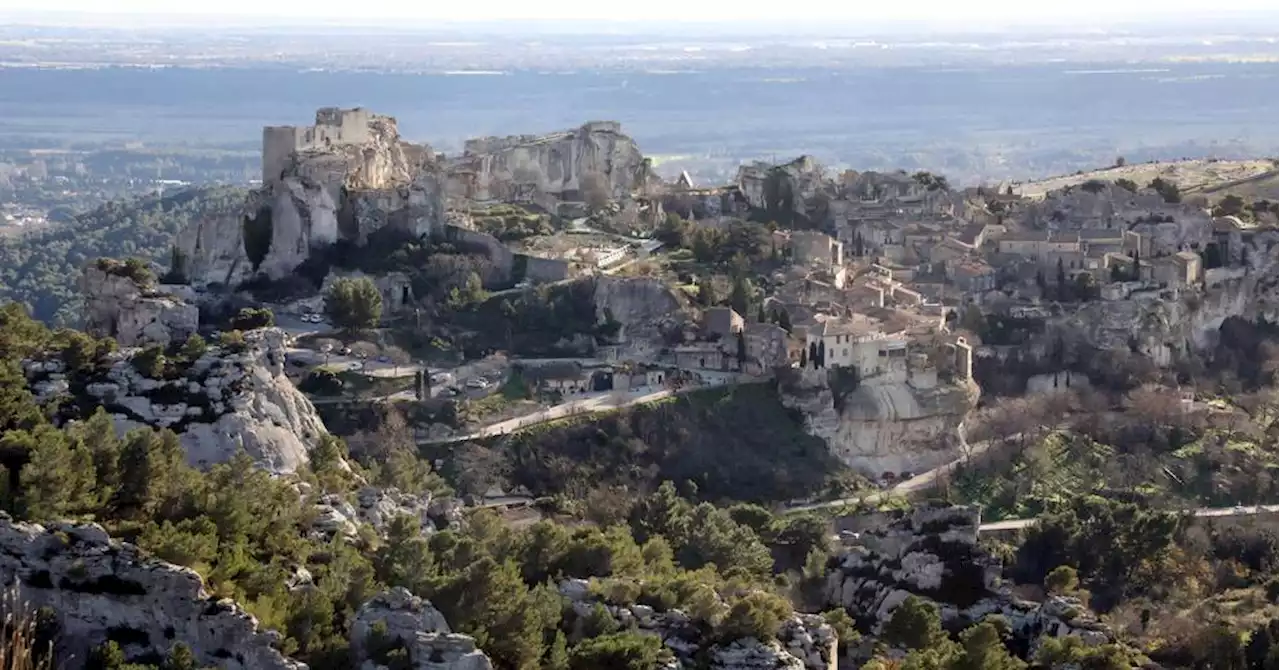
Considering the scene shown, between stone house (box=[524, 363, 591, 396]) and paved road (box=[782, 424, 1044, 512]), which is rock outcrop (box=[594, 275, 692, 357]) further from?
paved road (box=[782, 424, 1044, 512])

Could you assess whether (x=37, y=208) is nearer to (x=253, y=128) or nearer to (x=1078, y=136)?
(x=253, y=128)

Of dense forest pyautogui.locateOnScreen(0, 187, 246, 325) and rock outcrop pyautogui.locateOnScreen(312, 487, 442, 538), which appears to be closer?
rock outcrop pyautogui.locateOnScreen(312, 487, 442, 538)

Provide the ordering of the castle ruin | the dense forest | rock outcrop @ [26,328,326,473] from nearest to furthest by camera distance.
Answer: rock outcrop @ [26,328,326,473] → the castle ruin → the dense forest

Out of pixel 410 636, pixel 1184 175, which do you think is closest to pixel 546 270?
pixel 410 636

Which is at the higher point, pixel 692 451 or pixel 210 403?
pixel 210 403

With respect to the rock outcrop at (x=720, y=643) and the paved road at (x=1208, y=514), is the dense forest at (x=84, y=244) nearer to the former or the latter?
the paved road at (x=1208, y=514)

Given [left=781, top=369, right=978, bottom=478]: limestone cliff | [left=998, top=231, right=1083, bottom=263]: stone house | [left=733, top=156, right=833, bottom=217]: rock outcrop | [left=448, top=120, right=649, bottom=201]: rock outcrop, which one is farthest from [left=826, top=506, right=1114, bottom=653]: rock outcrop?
[left=448, top=120, right=649, bottom=201]: rock outcrop

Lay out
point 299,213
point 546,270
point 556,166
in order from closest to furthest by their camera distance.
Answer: point 299,213, point 546,270, point 556,166

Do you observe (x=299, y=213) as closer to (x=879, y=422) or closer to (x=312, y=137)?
(x=312, y=137)
